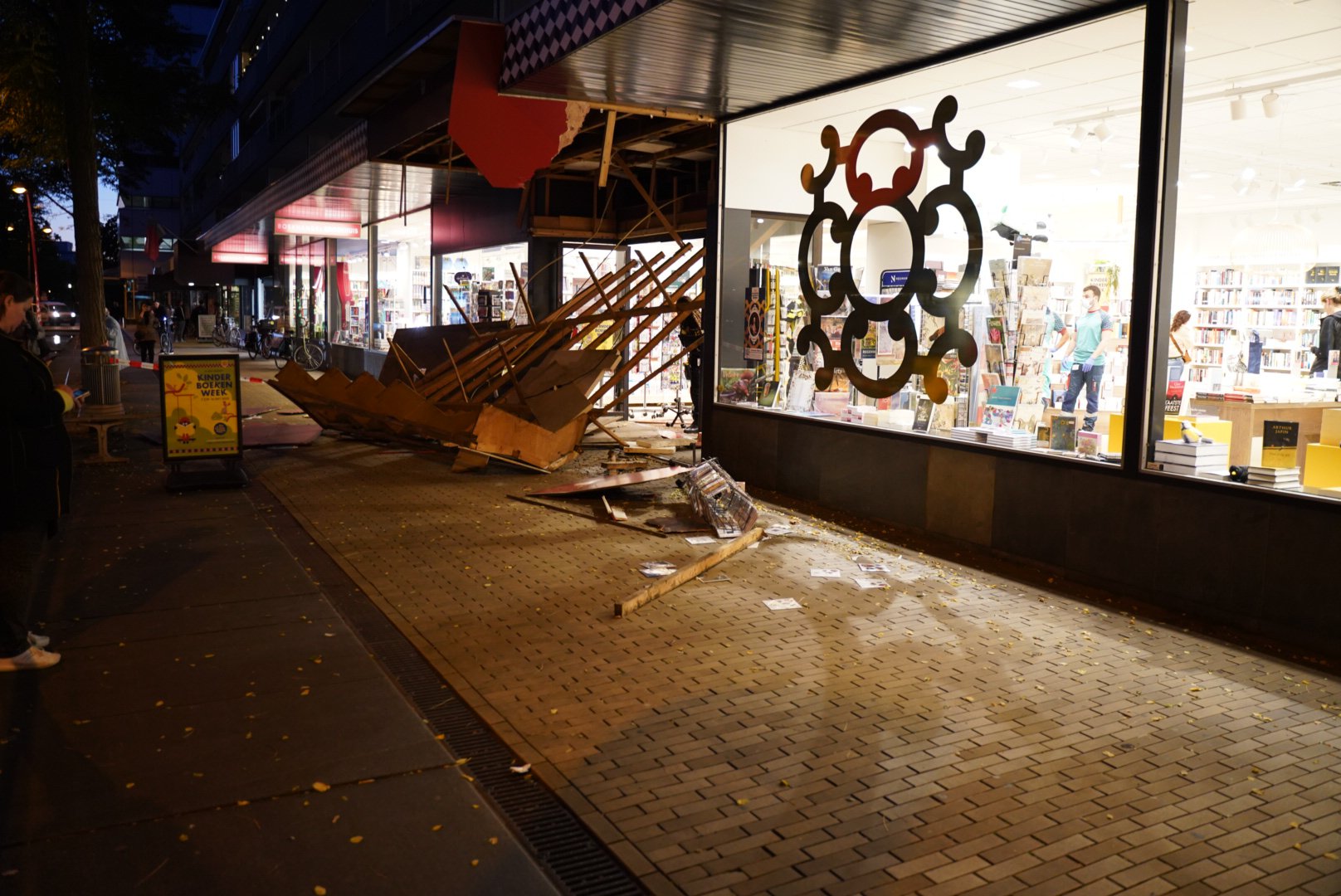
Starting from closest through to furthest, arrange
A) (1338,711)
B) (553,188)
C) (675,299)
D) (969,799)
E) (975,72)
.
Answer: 1. (969,799)
2. (1338,711)
3. (975,72)
4. (675,299)
5. (553,188)

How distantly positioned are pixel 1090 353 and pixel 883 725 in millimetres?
4278

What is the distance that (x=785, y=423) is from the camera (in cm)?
991

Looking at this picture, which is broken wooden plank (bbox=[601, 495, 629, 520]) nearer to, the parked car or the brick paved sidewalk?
the brick paved sidewalk

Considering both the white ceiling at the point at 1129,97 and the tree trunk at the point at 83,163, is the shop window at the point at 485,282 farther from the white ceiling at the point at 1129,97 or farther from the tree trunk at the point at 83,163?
the white ceiling at the point at 1129,97

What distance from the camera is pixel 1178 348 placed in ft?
24.4

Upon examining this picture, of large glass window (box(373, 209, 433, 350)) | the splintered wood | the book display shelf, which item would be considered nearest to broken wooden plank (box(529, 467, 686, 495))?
the splintered wood

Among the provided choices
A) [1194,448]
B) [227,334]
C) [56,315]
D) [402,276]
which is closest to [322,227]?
[402,276]

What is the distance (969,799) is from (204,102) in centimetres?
1754

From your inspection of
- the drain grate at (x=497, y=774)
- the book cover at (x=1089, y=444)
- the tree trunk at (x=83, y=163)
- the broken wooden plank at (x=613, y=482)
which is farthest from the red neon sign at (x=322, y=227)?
the book cover at (x=1089, y=444)

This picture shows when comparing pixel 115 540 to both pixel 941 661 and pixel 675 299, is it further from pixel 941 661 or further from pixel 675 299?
pixel 675 299

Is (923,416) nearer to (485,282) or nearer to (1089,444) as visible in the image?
(1089,444)

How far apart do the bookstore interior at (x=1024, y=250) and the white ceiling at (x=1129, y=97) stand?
0.03m

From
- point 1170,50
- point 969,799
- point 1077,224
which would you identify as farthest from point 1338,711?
point 1077,224

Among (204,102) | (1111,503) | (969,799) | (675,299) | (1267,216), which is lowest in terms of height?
(969,799)
